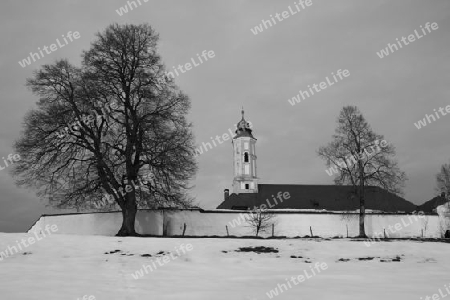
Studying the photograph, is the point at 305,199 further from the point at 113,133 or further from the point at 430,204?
the point at 113,133

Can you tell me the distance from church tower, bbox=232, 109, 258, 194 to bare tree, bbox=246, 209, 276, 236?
27.5m

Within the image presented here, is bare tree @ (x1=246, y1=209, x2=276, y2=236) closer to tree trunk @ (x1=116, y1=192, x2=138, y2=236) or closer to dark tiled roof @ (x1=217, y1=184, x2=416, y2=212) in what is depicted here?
tree trunk @ (x1=116, y1=192, x2=138, y2=236)

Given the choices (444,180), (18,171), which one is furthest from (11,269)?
(444,180)

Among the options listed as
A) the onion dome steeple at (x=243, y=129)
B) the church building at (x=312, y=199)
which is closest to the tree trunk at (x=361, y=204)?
the church building at (x=312, y=199)

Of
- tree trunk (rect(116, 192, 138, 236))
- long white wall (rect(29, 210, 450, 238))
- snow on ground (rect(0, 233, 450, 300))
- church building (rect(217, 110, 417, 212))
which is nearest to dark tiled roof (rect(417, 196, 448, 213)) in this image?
church building (rect(217, 110, 417, 212))

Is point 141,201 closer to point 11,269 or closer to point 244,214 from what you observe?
point 244,214

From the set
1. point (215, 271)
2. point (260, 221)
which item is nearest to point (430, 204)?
point (260, 221)

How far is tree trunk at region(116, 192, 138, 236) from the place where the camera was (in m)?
24.8

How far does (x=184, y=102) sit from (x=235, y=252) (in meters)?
13.1

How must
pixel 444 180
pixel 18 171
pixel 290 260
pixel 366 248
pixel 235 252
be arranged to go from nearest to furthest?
pixel 290 260 < pixel 235 252 < pixel 366 248 < pixel 18 171 < pixel 444 180

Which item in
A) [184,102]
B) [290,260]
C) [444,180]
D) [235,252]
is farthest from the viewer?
[444,180]

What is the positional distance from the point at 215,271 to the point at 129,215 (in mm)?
13695

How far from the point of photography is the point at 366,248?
17875 millimetres

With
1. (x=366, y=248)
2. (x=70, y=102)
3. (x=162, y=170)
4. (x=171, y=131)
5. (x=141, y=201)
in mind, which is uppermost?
(x=70, y=102)
